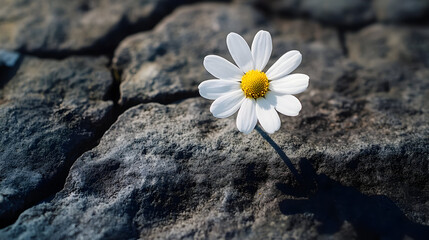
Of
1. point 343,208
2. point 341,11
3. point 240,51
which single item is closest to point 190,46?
point 240,51

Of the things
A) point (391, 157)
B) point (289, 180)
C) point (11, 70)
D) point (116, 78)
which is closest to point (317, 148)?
point (289, 180)

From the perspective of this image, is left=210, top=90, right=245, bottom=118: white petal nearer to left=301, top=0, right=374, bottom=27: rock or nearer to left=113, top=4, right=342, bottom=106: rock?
left=113, top=4, right=342, bottom=106: rock

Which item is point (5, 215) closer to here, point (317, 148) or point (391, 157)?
point (317, 148)

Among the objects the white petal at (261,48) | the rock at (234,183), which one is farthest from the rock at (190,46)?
the white petal at (261,48)

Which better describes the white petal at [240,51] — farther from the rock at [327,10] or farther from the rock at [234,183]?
the rock at [327,10]

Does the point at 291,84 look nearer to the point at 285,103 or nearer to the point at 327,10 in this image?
the point at 285,103
